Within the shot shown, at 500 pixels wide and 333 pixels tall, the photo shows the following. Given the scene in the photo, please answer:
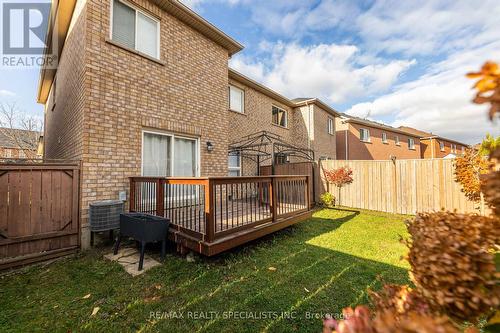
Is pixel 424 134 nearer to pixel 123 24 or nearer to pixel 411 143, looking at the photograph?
pixel 411 143

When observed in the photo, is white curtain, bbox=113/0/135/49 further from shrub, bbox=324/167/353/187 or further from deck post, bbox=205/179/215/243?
shrub, bbox=324/167/353/187

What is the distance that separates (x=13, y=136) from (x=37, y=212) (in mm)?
22202

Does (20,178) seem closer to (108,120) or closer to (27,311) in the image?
(108,120)

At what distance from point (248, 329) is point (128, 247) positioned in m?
3.66

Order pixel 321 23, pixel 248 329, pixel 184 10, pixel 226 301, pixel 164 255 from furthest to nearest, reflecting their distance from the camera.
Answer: pixel 321 23, pixel 184 10, pixel 164 255, pixel 226 301, pixel 248 329

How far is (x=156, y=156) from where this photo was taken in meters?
6.05

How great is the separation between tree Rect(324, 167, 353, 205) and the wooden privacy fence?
186 millimetres

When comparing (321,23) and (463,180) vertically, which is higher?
(321,23)

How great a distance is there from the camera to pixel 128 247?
486cm

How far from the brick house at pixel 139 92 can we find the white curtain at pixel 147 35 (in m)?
0.03

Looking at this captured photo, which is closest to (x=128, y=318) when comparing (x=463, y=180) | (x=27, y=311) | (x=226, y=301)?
(x=226, y=301)

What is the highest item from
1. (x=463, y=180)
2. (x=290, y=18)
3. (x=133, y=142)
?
(x=290, y=18)

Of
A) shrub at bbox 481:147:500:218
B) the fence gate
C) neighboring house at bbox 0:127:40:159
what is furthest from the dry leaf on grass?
neighboring house at bbox 0:127:40:159

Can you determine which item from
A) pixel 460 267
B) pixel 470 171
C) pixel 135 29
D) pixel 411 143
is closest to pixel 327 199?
pixel 470 171
